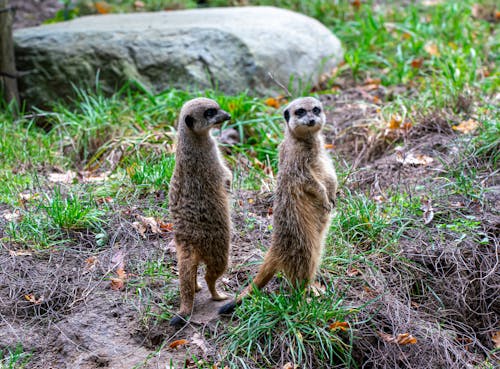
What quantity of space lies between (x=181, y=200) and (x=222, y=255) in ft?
1.29

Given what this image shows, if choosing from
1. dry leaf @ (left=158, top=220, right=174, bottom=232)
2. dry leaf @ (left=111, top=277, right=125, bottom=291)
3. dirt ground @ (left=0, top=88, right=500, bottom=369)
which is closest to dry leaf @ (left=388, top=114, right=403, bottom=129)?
dirt ground @ (left=0, top=88, right=500, bottom=369)

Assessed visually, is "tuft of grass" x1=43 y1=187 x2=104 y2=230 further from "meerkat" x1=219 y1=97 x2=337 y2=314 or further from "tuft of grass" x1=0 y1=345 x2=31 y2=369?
"meerkat" x1=219 y1=97 x2=337 y2=314

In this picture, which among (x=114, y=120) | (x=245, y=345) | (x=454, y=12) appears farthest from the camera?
(x=454, y=12)

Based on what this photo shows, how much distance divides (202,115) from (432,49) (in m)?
4.65

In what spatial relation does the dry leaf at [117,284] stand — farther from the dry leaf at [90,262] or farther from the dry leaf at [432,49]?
the dry leaf at [432,49]

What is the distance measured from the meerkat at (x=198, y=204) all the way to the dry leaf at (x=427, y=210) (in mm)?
1633

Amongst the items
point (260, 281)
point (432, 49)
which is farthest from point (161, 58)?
point (260, 281)

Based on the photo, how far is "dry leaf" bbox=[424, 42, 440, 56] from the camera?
7434 millimetres

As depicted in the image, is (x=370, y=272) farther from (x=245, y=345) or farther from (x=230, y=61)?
(x=230, y=61)

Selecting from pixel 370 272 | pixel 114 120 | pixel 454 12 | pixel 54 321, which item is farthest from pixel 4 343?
pixel 454 12

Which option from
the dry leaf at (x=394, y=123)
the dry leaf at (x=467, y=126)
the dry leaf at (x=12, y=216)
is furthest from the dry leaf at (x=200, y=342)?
the dry leaf at (x=467, y=126)

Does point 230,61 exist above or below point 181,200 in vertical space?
below

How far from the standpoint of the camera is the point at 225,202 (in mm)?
3768

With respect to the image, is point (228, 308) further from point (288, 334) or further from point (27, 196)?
point (27, 196)
